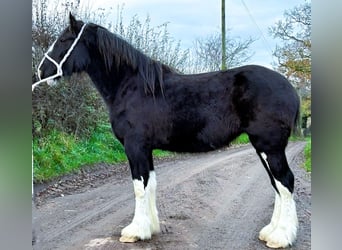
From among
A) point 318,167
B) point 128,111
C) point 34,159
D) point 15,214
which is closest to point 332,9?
point 318,167

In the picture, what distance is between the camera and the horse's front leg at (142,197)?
5.68 ft

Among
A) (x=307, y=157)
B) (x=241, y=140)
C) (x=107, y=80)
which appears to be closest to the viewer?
(x=307, y=157)

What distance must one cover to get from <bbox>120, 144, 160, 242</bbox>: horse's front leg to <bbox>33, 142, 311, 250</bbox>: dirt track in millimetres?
33

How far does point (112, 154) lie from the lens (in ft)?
5.93

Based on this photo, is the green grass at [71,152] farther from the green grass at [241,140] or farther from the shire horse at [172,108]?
the green grass at [241,140]

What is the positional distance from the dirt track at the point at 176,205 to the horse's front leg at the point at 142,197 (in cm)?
3

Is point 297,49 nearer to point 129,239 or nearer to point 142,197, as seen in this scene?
point 142,197

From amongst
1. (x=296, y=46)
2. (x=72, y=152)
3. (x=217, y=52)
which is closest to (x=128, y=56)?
(x=217, y=52)

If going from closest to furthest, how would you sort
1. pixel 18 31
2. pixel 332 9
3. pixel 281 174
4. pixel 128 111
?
pixel 332 9 < pixel 18 31 < pixel 281 174 < pixel 128 111

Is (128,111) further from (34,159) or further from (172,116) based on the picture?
(34,159)

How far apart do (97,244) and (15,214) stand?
384 mm

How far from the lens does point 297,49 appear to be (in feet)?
5.45

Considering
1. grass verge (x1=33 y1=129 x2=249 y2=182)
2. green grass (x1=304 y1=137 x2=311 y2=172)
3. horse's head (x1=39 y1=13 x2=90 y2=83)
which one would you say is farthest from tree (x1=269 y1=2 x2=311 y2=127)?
horse's head (x1=39 y1=13 x2=90 y2=83)

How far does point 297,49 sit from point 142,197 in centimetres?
95
